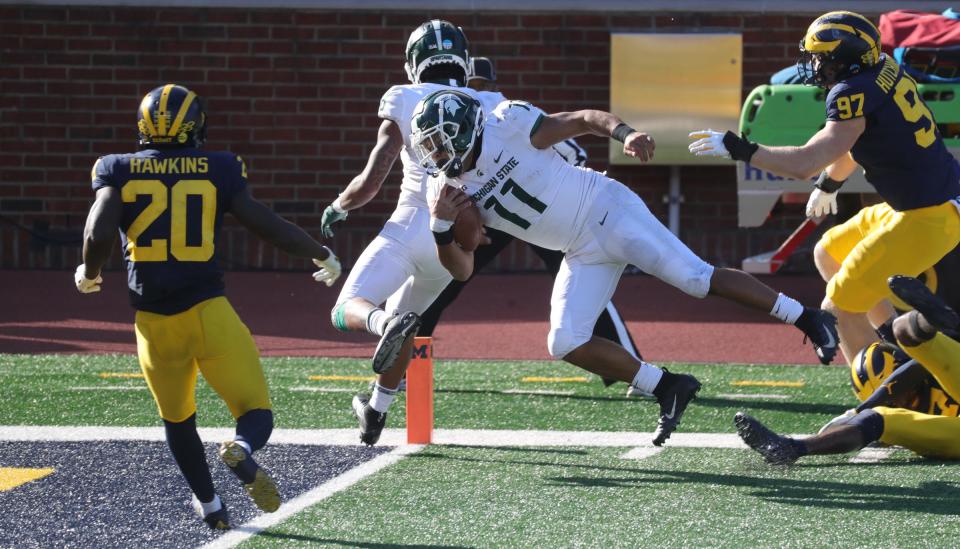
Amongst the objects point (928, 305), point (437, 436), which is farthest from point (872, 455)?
point (437, 436)

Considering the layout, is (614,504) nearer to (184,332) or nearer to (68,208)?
(184,332)

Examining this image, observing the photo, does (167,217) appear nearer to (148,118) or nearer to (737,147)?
(148,118)

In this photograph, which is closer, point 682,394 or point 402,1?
point 682,394

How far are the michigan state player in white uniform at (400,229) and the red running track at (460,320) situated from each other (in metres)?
3.15

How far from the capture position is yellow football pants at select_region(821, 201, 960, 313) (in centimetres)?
635

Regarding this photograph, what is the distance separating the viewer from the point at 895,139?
6.25 metres

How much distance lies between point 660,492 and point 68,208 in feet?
31.3

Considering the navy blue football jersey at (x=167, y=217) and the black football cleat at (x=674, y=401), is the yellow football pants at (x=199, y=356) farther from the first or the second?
the black football cleat at (x=674, y=401)

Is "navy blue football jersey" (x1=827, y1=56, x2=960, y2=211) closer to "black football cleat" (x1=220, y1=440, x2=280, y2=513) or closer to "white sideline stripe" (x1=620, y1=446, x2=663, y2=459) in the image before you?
"white sideline stripe" (x1=620, y1=446, x2=663, y2=459)

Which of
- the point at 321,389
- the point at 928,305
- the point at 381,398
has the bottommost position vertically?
the point at 321,389

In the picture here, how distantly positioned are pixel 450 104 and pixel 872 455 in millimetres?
2257

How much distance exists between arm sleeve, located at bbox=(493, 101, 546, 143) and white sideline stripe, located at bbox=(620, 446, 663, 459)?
1415 millimetres

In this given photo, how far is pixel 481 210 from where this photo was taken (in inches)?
232

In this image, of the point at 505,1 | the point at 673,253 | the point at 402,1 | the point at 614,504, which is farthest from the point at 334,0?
the point at 614,504
